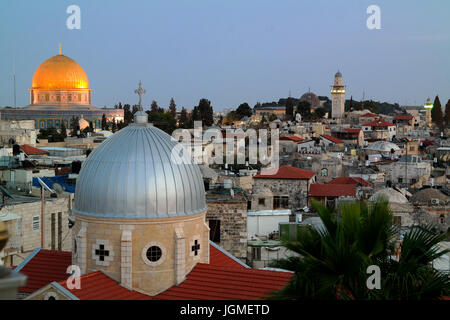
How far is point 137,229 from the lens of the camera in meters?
14.1

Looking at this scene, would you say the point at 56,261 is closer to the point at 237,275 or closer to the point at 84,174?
the point at 84,174

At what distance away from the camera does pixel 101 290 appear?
13.8 meters

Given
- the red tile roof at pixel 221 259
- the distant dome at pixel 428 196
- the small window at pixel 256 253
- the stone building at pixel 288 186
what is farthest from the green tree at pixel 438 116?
the red tile roof at pixel 221 259

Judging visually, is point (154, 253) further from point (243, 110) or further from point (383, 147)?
point (243, 110)

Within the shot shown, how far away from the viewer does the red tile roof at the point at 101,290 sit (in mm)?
13383

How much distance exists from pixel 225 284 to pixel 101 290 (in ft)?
8.19

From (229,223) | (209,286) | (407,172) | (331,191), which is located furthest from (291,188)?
(209,286)

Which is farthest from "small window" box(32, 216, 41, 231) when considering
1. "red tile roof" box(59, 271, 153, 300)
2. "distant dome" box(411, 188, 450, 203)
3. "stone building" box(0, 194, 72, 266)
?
"distant dome" box(411, 188, 450, 203)

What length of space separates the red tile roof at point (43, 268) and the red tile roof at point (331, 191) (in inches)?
840

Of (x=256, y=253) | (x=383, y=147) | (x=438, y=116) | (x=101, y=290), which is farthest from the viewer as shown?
(x=438, y=116)

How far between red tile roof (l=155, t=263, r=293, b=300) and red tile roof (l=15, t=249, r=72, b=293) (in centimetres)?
280

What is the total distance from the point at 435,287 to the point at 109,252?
747 centimetres
